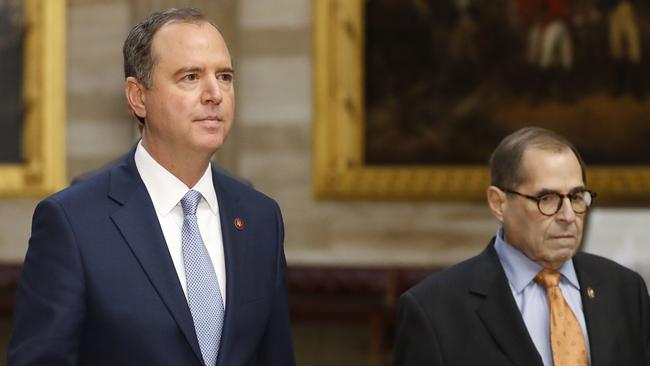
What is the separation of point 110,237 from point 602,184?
25.3ft

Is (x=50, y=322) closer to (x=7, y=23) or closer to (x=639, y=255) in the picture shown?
(x=639, y=255)

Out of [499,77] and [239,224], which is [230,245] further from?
[499,77]

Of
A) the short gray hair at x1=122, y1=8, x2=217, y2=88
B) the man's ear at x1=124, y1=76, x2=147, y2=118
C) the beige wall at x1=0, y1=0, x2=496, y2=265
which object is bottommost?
the beige wall at x1=0, y1=0, x2=496, y2=265

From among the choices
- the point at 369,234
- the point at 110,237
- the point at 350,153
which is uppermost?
the point at 110,237

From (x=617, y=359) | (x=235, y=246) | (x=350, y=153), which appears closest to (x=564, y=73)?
(x=350, y=153)

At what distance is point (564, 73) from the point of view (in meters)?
10.4

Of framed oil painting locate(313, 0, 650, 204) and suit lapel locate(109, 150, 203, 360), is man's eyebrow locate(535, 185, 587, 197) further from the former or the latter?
framed oil painting locate(313, 0, 650, 204)

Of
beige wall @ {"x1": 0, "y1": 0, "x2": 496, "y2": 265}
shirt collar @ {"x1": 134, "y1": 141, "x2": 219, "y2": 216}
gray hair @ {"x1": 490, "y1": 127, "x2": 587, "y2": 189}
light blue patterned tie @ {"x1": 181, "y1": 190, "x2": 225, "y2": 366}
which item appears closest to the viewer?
light blue patterned tie @ {"x1": 181, "y1": 190, "x2": 225, "y2": 366}

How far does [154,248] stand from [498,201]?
1.33 metres

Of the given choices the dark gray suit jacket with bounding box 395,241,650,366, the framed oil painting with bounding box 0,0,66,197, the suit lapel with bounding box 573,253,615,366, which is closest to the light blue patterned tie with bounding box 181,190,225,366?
the dark gray suit jacket with bounding box 395,241,650,366

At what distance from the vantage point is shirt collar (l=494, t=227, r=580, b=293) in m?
3.91

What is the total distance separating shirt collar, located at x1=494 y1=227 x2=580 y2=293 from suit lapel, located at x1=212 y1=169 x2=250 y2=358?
1.02 metres

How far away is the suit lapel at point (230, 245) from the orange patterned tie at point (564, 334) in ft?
3.57

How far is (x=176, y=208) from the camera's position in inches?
131
